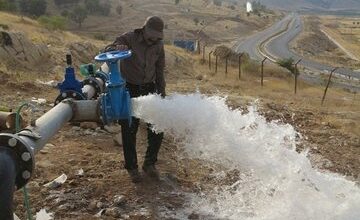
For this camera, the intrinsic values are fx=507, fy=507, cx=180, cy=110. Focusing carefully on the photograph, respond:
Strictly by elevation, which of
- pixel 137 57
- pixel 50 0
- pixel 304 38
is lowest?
pixel 304 38

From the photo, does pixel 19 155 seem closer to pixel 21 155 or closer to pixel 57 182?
pixel 21 155

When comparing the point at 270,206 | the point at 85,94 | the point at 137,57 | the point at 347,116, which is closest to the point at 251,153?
the point at 270,206

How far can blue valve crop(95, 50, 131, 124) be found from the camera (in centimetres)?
438

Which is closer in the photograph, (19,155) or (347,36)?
(19,155)

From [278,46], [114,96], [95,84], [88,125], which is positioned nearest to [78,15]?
[278,46]

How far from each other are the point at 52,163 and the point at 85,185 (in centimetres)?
71

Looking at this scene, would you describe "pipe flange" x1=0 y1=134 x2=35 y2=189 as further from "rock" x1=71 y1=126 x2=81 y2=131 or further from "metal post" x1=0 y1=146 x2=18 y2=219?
"rock" x1=71 y1=126 x2=81 y2=131

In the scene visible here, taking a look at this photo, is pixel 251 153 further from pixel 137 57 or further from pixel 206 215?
pixel 137 57

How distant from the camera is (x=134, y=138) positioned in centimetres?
568

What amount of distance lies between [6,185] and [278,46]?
8937cm

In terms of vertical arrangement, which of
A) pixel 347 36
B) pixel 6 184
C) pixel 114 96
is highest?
pixel 6 184

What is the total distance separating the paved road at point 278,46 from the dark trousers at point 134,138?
58.6 metres

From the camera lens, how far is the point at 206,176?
237 inches

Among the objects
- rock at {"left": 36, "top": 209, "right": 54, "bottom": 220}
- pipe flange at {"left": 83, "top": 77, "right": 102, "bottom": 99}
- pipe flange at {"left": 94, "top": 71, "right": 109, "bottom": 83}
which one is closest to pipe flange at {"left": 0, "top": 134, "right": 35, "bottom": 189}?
rock at {"left": 36, "top": 209, "right": 54, "bottom": 220}
